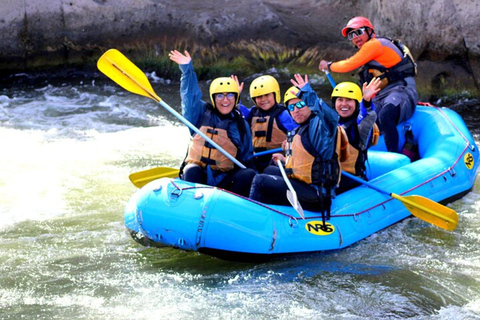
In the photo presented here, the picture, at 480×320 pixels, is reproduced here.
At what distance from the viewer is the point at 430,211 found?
5.00 meters

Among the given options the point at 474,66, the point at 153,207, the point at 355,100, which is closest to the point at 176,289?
the point at 153,207

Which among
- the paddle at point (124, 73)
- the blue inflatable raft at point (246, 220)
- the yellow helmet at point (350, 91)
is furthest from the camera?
the paddle at point (124, 73)

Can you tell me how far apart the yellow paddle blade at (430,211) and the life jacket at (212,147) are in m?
1.21

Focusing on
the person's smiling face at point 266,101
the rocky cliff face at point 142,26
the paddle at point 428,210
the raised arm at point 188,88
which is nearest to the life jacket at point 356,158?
the paddle at point 428,210

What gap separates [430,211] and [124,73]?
8.04ft

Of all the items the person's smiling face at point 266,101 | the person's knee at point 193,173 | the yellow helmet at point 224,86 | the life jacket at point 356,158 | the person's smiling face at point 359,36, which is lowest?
the person's knee at point 193,173

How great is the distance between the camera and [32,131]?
8.46 metres

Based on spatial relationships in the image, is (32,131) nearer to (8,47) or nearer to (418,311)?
(8,47)

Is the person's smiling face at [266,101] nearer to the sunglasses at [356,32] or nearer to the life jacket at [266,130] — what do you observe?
the life jacket at [266,130]

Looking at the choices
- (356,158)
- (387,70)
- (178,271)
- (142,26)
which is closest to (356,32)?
(387,70)

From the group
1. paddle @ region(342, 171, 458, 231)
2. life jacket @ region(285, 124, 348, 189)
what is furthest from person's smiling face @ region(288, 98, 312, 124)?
paddle @ region(342, 171, 458, 231)

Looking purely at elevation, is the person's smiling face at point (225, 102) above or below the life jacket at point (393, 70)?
below

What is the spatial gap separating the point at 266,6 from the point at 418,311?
24.7 feet

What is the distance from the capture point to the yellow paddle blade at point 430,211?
16.4 feet
